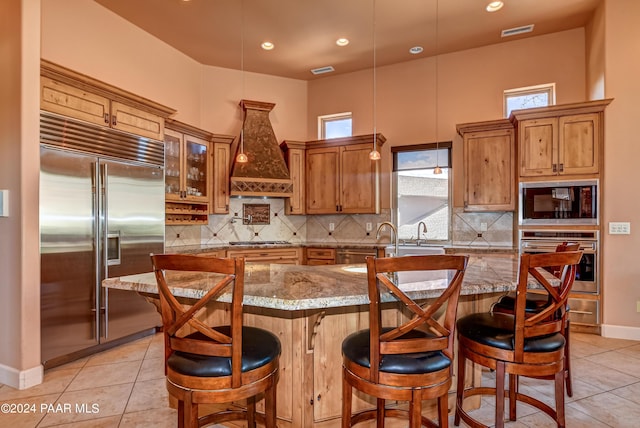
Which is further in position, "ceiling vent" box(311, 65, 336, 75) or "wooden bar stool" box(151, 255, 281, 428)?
"ceiling vent" box(311, 65, 336, 75)

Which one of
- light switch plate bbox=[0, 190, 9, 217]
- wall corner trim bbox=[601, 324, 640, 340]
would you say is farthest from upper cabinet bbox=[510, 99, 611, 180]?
light switch plate bbox=[0, 190, 9, 217]

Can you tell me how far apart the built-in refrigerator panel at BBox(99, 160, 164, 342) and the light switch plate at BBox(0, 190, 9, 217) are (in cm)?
66

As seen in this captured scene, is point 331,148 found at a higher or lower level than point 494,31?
lower

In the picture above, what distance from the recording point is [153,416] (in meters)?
2.24

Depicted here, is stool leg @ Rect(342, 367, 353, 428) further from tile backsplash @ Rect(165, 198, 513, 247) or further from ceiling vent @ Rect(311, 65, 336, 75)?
ceiling vent @ Rect(311, 65, 336, 75)

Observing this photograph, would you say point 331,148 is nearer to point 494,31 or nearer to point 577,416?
point 494,31

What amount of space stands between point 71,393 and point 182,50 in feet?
14.1

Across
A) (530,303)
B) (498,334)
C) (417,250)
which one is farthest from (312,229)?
(498,334)

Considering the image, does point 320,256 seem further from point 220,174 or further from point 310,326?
point 310,326

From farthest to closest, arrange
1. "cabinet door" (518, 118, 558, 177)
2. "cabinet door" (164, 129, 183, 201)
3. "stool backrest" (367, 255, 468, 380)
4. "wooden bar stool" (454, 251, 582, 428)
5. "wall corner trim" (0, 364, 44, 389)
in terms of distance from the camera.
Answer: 1. "cabinet door" (164, 129, 183, 201)
2. "cabinet door" (518, 118, 558, 177)
3. "wall corner trim" (0, 364, 44, 389)
4. "wooden bar stool" (454, 251, 582, 428)
5. "stool backrest" (367, 255, 468, 380)

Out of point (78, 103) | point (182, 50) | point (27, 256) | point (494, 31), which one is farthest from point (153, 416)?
point (494, 31)

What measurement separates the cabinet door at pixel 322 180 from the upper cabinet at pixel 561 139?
8.01 ft

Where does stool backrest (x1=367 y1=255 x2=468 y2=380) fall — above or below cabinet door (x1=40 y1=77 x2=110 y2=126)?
below

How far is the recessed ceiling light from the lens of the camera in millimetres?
3746
